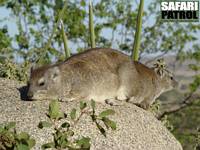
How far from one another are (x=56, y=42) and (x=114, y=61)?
7.58 metres

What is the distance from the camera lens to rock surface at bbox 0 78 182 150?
6293mm

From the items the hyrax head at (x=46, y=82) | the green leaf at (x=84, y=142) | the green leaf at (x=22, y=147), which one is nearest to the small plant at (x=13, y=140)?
the green leaf at (x=22, y=147)

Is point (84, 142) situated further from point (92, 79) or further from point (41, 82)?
point (92, 79)

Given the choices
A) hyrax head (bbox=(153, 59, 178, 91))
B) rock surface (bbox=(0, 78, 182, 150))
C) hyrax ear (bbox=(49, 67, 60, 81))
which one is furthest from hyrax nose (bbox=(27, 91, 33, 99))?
hyrax head (bbox=(153, 59, 178, 91))

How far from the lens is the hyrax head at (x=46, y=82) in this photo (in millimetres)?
7630

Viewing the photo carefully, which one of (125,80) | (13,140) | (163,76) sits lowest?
(163,76)

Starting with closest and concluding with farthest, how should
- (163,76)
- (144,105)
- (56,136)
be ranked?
(56,136) < (144,105) < (163,76)

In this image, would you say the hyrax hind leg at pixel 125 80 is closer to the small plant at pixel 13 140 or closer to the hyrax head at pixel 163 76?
the hyrax head at pixel 163 76

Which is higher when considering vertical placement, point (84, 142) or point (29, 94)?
point (84, 142)

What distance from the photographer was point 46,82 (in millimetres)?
7871

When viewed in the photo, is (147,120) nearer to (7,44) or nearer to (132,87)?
(132,87)

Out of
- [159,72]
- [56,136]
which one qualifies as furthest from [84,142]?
[159,72]

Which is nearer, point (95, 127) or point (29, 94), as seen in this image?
point (95, 127)

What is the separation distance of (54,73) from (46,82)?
6.9 inches
